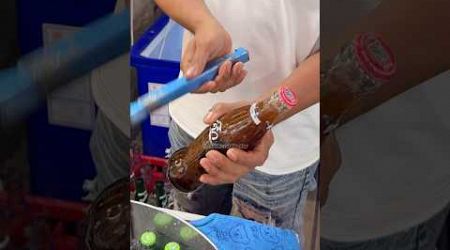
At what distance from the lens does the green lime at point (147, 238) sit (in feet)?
4.13

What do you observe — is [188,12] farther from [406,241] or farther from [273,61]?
[406,241]

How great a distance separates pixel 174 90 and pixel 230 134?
0.12 m

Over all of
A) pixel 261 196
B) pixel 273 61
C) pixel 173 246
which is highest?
pixel 273 61

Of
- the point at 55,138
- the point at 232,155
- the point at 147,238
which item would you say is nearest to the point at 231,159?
the point at 232,155

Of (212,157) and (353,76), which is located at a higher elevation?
(353,76)

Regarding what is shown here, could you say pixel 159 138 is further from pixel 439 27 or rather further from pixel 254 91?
pixel 439 27

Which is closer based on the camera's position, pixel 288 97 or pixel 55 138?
pixel 288 97

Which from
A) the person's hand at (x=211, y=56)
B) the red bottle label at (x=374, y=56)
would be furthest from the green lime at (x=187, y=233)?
the red bottle label at (x=374, y=56)

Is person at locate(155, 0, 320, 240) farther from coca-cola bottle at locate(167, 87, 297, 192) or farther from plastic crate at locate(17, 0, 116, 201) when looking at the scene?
plastic crate at locate(17, 0, 116, 201)

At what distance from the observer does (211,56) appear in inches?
45.0

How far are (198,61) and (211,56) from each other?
22mm

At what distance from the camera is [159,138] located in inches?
47.4

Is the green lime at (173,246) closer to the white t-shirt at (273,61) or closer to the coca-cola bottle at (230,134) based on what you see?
the coca-cola bottle at (230,134)

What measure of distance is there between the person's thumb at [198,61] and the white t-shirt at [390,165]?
0.66ft
